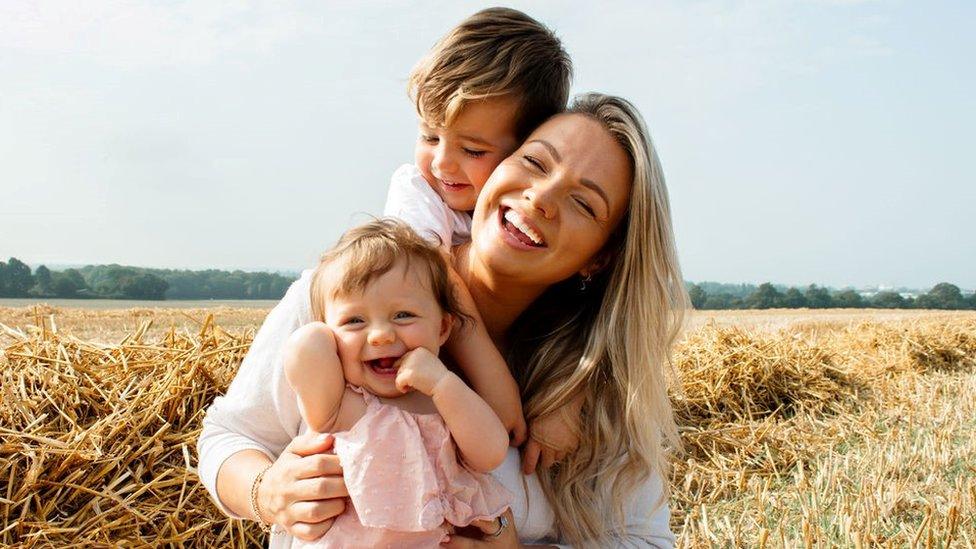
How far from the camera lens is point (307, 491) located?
6.37 ft

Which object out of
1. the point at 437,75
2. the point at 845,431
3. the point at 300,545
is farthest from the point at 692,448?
the point at 300,545

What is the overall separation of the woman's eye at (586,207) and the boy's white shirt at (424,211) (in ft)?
1.58

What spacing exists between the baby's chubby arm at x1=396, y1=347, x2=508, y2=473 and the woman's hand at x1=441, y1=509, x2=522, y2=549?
0.20 metres

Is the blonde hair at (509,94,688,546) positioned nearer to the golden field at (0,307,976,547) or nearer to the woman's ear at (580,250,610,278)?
the woman's ear at (580,250,610,278)

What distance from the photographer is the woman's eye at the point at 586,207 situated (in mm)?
2461

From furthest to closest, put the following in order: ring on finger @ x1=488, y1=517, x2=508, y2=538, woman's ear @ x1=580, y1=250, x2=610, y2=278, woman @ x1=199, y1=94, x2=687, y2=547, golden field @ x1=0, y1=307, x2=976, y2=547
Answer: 1. golden field @ x1=0, y1=307, x2=976, y2=547
2. woman's ear @ x1=580, y1=250, x2=610, y2=278
3. woman @ x1=199, y1=94, x2=687, y2=547
4. ring on finger @ x1=488, y1=517, x2=508, y2=538

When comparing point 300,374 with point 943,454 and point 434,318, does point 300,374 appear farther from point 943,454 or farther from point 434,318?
point 943,454

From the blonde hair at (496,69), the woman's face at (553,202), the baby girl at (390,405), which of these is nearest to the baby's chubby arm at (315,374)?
the baby girl at (390,405)

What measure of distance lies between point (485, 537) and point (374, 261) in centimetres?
78

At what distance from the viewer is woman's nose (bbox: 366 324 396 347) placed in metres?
2.01

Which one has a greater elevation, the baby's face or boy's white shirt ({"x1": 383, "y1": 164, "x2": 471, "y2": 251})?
boy's white shirt ({"x1": 383, "y1": 164, "x2": 471, "y2": 251})

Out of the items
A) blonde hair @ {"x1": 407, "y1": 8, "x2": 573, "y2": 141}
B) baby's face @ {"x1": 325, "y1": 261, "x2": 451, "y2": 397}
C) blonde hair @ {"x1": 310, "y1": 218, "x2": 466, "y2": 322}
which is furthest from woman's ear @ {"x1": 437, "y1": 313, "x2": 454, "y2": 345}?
blonde hair @ {"x1": 407, "y1": 8, "x2": 573, "y2": 141}

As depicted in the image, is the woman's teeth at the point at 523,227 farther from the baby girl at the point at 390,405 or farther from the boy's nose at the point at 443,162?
the boy's nose at the point at 443,162

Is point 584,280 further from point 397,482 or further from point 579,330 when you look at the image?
point 397,482
